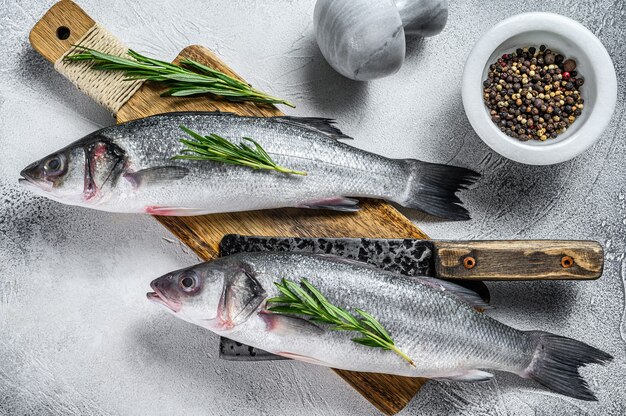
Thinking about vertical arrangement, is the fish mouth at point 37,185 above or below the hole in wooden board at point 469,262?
below

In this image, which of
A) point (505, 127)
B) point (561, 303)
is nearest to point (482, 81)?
point (505, 127)

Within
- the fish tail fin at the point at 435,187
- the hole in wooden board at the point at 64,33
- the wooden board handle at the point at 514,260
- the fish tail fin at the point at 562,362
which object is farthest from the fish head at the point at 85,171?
the fish tail fin at the point at 562,362

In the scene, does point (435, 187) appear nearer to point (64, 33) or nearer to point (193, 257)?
point (193, 257)

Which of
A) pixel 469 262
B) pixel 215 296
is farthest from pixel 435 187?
pixel 215 296

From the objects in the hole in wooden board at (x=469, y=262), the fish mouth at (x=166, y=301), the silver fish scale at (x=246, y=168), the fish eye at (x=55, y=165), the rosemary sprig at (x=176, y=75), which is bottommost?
Result: the fish mouth at (x=166, y=301)

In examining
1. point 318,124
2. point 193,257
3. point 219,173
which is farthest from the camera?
point 193,257

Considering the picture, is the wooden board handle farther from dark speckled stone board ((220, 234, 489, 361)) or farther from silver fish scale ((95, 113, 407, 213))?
silver fish scale ((95, 113, 407, 213))

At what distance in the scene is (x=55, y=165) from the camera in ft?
5.86

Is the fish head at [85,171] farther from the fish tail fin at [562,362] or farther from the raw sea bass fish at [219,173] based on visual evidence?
the fish tail fin at [562,362]

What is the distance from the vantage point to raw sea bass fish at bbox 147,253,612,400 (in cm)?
173

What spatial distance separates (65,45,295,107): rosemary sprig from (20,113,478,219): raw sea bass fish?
96 millimetres

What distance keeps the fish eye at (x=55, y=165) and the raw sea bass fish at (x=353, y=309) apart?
38 centimetres

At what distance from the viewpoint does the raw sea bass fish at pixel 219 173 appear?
1.79m

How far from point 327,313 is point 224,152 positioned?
485 millimetres
